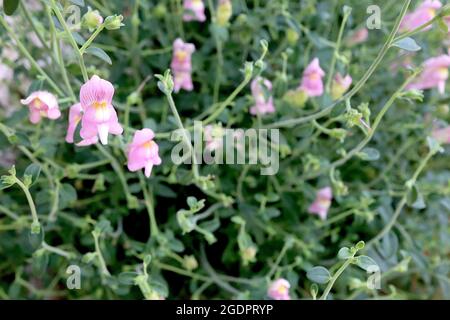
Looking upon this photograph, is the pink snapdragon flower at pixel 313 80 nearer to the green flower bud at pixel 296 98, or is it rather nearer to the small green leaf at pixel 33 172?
the green flower bud at pixel 296 98

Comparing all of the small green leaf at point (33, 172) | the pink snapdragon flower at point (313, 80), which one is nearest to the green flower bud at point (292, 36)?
the pink snapdragon flower at point (313, 80)

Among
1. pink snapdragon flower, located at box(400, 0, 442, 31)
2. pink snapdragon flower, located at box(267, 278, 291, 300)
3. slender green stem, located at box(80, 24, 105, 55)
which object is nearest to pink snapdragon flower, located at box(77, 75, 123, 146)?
slender green stem, located at box(80, 24, 105, 55)

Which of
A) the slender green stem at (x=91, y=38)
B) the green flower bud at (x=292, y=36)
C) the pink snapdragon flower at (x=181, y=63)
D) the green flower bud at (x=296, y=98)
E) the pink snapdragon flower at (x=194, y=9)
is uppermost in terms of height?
the pink snapdragon flower at (x=194, y=9)

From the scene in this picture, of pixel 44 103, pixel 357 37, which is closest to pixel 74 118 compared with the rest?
pixel 44 103

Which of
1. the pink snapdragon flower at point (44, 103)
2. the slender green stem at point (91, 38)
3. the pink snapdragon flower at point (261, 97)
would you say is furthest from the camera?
the pink snapdragon flower at point (261, 97)

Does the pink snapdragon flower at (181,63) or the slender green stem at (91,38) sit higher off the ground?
the pink snapdragon flower at (181,63)

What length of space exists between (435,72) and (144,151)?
0.47 meters

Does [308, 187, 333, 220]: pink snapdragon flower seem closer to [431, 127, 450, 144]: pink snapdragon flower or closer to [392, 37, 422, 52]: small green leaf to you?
[431, 127, 450, 144]: pink snapdragon flower

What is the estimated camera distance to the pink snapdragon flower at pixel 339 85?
79 cm

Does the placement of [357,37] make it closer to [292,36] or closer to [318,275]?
[292,36]

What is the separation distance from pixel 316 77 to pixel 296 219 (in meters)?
0.23

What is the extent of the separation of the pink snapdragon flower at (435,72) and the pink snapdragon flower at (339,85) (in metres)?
0.14

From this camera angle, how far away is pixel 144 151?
26.1 inches

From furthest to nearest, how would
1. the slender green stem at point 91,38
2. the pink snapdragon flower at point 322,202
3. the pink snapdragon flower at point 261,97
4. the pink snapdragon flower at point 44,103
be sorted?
the pink snapdragon flower at point 322,202 < the pink snapdragon flower at point 261,97 < the pink snapdragon flower at point 44,103 < the slender green stem at point 91,38
